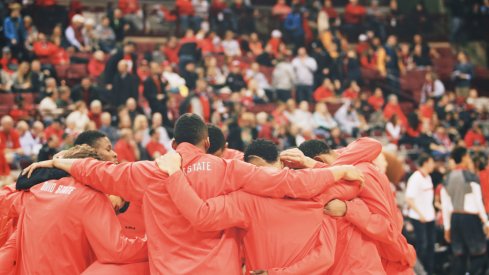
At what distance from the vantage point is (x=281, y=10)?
23141mm

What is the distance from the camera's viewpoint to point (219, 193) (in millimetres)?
5512

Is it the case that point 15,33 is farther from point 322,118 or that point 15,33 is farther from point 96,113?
point 322,118

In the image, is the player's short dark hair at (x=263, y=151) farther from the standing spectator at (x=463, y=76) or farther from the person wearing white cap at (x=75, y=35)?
the standing spectator at (x=463, y=76)

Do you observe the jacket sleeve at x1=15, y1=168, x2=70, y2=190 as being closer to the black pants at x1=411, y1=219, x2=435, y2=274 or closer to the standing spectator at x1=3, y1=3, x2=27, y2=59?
the black pants at x1=411, y1=219, x2=435, y2=274

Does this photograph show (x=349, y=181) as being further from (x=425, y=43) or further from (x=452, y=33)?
(x=452, y=33)

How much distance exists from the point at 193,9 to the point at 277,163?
52.3ft

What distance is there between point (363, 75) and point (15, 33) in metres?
9.70

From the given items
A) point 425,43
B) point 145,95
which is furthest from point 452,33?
point 145,95

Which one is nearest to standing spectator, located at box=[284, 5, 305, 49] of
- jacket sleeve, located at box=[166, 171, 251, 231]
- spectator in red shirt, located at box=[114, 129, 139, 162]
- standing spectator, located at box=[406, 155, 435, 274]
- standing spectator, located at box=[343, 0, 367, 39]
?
standing spectator, located at box=[343, 0, 367, 39]

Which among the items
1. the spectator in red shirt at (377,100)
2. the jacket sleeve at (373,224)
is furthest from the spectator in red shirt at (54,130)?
the spectator in red shirt at (377,100)

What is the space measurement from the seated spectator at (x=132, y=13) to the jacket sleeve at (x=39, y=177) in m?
14.9

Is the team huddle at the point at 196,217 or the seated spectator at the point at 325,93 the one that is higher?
the team huddle at the point at 196,217

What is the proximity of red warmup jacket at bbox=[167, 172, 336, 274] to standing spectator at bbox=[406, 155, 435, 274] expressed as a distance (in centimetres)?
633

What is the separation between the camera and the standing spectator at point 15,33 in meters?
16.7
